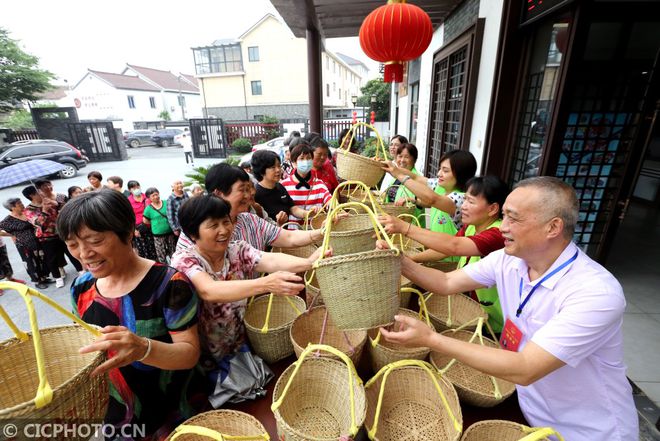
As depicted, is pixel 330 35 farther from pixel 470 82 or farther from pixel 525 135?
pixel 525 135

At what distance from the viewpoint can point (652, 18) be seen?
2957 mm

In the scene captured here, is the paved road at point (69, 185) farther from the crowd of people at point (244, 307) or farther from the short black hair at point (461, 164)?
the short black hair at point (461, 164)

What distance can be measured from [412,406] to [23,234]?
554 cm

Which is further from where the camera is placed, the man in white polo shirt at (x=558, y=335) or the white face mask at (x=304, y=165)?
the white face mask at (x=304, y=165)

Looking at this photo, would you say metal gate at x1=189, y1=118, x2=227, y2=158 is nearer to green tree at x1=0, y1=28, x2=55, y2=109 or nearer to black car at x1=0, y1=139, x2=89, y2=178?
black car at x1=0, y1=139, x2=89, y2=178

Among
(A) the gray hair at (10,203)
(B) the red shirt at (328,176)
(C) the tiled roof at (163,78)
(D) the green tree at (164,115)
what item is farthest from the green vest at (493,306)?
(C) the tiled roof at (163,78)

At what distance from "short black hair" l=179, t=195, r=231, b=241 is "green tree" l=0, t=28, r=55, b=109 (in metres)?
26.1

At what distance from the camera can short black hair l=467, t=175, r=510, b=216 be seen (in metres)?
1.87

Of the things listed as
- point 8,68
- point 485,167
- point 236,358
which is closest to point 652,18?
point 485,167

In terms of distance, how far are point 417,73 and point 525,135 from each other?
20.7 ft

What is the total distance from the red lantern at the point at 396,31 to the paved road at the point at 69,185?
4624 mm

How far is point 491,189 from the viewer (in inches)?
73.6

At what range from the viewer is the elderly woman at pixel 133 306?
109cm

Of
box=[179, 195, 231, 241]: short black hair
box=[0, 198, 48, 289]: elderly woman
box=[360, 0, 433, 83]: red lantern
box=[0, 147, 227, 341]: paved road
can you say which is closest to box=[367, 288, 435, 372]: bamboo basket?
box=[179, 195, 231, 241]: short black hair
